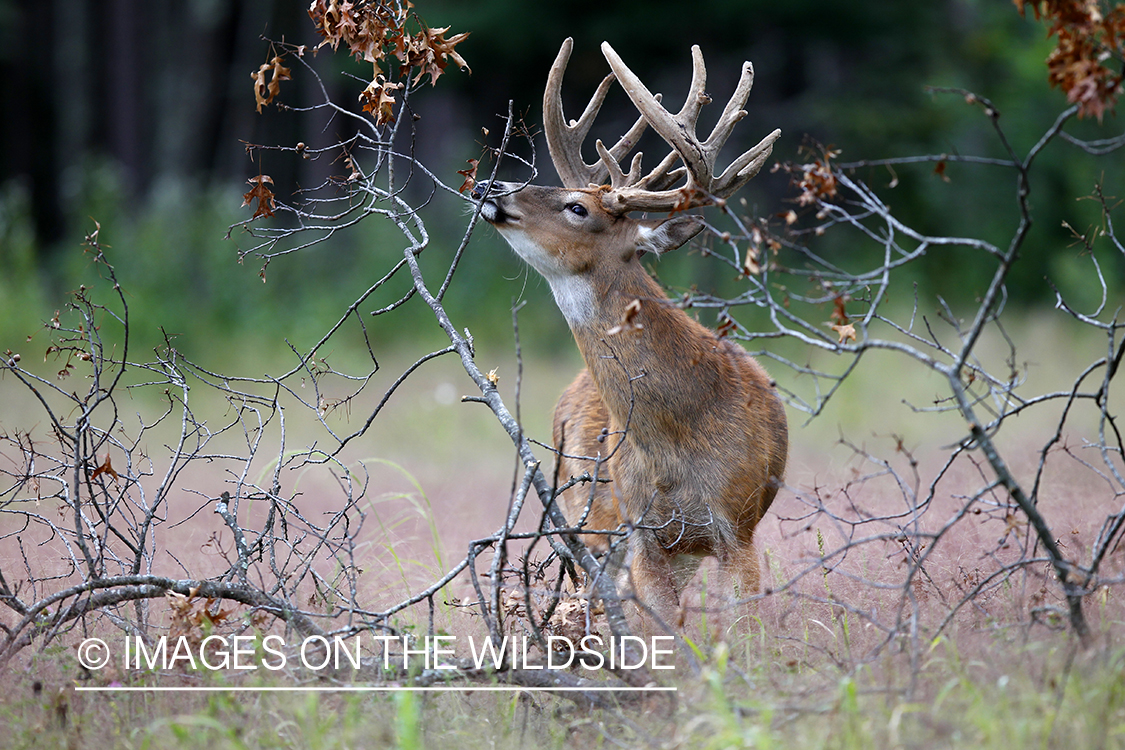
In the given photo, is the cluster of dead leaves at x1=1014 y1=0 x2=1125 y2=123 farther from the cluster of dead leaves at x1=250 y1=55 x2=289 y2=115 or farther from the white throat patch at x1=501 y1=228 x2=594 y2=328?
the cluster of dead leaves at x1=250 y1=55 x2=289 y2=115

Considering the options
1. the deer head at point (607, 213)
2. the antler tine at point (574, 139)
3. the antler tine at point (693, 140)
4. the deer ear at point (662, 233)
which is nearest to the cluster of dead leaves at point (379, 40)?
the deer head at point (607, 213)

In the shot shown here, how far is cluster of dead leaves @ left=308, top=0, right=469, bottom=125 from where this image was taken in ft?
13.2

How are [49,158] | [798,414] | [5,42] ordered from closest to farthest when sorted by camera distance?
[798,414]
[5,42]
[49,158]

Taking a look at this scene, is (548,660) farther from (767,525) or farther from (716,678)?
(767,525)

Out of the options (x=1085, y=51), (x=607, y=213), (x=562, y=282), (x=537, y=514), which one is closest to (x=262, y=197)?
(x=562, y=282)

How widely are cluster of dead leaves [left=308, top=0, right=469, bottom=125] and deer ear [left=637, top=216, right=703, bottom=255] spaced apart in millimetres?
1113

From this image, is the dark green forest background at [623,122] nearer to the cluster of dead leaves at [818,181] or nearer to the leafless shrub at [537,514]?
the leafless shrub at [537,514]

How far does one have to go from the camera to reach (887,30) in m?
14.9

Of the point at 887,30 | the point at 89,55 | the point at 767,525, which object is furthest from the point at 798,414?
the point at 89,55

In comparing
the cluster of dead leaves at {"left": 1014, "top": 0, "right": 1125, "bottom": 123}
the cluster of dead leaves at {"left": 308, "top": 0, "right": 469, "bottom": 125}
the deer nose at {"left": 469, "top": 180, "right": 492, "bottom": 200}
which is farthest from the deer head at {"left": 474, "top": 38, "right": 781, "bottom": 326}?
the cluster of dead leaves at {"left": 1014, "top": 0, "right": 1125, "bottom": 123}

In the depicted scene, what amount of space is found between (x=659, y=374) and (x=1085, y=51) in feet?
6.67

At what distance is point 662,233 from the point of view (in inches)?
186

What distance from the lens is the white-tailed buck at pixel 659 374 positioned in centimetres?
435

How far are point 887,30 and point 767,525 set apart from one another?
37.3 feet
